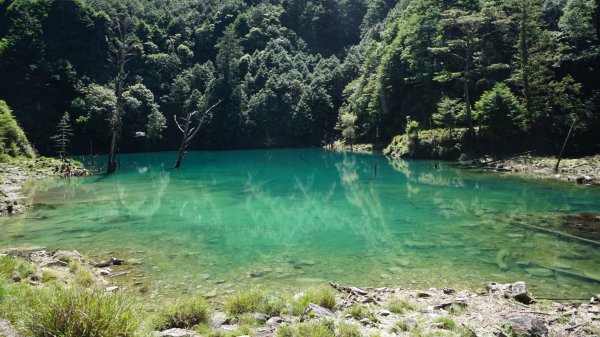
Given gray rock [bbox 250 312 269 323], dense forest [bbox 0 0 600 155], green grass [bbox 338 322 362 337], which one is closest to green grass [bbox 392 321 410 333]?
green grass [bbox 338 322 362 337]

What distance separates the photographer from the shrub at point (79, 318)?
17.9 ft

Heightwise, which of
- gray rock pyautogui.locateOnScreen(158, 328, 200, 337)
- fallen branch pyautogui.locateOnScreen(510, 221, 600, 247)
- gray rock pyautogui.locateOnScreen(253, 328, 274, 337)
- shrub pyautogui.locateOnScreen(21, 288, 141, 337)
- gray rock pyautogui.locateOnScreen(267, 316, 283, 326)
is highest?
shrub pyautogui.locateOnScreen(21, 288, 141, 337)

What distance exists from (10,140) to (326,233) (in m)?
48.5

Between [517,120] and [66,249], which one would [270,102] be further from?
[66,249]

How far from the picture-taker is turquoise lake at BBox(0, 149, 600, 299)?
42.4 feet

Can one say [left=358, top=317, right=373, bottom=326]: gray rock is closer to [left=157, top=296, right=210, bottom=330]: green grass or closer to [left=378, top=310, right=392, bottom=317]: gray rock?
[left=378, top=310, right=392, bottom=317]: gray rock

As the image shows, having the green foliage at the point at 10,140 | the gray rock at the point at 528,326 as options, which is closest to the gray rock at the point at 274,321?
the gray rock at the point at 528,326

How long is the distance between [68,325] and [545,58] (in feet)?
178

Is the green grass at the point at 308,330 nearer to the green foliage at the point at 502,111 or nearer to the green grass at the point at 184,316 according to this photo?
the green grass at the point at 184,316

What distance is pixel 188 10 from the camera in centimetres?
13538

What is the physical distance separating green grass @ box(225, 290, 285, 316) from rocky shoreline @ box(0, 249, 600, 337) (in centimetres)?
2

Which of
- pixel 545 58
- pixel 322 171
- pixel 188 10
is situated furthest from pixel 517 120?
pixel 188 10

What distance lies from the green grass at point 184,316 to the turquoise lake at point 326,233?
346cm

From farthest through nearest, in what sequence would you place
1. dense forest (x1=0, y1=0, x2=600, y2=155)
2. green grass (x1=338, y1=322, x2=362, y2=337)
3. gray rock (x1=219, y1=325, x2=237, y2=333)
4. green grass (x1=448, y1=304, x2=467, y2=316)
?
dense forest (x1=0, y1=0, x2=600, y2=155), green grass (x1=448, y1=304, x2=467, y2=316), gray rock (x1=219, y1=325, x2=237, y2=333), green grass (x1=338, y1=322, x2=362, y2=337)
